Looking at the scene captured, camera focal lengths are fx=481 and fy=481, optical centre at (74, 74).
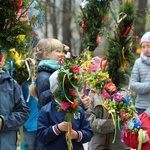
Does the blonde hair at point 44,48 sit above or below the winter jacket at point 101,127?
above

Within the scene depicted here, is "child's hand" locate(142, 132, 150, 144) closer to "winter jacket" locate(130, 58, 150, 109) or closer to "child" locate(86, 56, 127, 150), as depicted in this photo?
"child" locate(86, 56, 127, 150)

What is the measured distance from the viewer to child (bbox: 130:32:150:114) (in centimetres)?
666

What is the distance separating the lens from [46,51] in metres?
5.91

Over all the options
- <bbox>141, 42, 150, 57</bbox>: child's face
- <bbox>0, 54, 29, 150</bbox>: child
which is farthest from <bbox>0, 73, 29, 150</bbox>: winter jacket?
<bbox>141, 42, 150, 57</bbox>: child's face

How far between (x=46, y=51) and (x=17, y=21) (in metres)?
1.56

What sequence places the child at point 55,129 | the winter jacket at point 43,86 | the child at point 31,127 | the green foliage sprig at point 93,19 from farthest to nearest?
1. the green foliage sprig at point 93,19
2. the child at point 31,127
3. the winter jacket at point 43,86
4. the child at point 55,129

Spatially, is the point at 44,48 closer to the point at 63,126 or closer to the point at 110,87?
the point at 110,87

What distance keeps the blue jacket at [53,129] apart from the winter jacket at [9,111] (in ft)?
0.81

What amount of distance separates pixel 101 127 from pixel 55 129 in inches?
40.6

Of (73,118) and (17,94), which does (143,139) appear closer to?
(73,118)

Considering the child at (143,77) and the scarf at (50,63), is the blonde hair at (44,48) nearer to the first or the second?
the scarf at (50,63)

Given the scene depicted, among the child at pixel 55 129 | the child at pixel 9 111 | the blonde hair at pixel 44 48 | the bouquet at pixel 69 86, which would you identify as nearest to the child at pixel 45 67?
the blonde hair at pixel 44 48

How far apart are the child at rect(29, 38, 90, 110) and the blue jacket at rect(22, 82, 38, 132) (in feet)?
1.57

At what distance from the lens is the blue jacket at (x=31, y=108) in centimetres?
620
